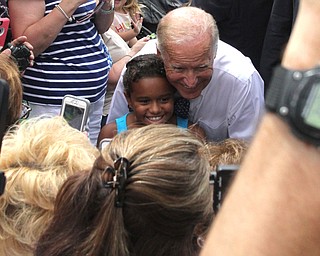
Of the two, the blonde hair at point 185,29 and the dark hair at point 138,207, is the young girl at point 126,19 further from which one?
the dark hair at point 138,207

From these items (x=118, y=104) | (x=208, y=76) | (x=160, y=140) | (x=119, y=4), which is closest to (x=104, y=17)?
(x=118, y=104)

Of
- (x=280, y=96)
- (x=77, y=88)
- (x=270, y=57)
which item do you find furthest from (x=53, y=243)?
(x=270, y=57)

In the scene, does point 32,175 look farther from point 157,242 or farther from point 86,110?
point 86,110

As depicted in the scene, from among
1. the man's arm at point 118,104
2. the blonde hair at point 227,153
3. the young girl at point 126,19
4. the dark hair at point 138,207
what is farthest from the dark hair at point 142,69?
the young girl at point 126,19

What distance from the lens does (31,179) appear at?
1.59 meters

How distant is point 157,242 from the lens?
1.38 meters

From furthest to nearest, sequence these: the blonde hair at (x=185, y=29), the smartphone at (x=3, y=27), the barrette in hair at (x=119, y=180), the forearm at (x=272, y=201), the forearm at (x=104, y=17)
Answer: the forearm at (x=104, y=17) < the smartphone at (x=3, y=27) < the blonde hair at (x=185, y=29) < the barrette in hair at (x=119, y=180) < the forearm at (x=272, y=201)

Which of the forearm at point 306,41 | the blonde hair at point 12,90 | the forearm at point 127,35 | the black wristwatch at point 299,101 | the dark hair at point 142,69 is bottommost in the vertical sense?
the forearm at point 127,35

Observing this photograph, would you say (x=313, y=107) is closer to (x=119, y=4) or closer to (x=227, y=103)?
(x=227, y=103)

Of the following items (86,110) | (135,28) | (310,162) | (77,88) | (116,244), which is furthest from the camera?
(135,28)

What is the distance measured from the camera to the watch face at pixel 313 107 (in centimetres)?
63

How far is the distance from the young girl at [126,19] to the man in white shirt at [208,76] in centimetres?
169

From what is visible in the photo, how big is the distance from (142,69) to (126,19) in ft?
5.98

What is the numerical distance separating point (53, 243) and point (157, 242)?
220 mm
